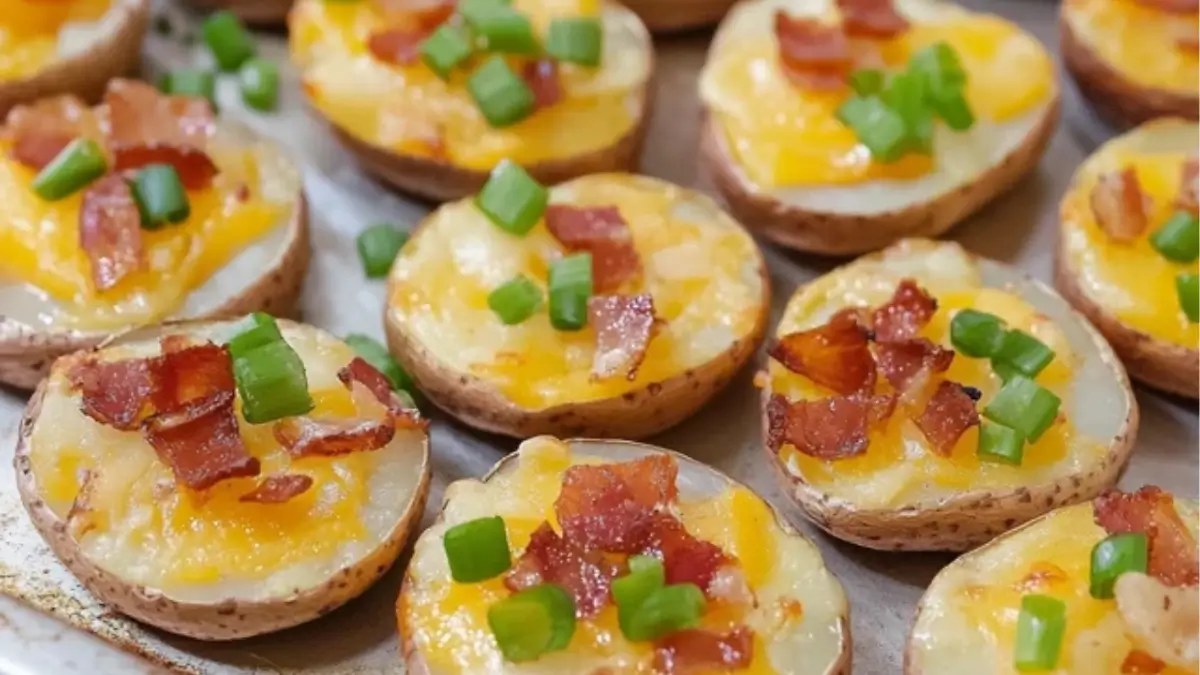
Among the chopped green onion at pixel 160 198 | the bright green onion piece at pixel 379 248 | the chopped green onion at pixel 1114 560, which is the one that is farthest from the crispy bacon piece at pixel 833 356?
the chopped green onion at pixel 160 198

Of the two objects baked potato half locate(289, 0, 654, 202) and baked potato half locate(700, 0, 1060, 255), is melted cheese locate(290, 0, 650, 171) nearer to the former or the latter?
baked potato half locate(289, 0, 654, 202)

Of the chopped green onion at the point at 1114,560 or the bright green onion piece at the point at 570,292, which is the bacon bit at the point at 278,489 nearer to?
the bright green onion piece at the point at 570,292

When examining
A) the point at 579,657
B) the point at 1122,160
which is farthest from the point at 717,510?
the point at 1122,160

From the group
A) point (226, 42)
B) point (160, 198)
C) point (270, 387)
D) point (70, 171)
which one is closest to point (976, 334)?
point (270, 387)

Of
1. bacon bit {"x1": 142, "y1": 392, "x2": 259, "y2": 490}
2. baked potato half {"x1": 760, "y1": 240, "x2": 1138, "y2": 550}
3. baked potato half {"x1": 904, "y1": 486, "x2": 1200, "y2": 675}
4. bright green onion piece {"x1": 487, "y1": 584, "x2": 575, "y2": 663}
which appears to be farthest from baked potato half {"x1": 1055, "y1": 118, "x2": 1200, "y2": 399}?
bacon bit {"x1": 142, "y1": 392, "x2": 259, "y2": 490}

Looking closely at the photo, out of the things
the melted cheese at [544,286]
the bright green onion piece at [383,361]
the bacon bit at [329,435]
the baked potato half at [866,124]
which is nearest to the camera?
the bacon bit at [329,435]
